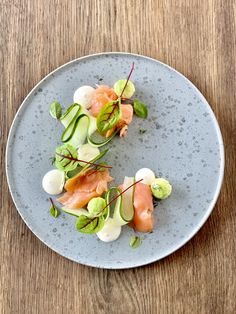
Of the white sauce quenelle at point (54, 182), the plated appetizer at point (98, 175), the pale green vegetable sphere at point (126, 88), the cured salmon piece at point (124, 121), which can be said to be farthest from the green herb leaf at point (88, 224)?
the pale green vegetable sphere at point (126, 88)

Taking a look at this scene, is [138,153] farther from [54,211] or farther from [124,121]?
[54,211]

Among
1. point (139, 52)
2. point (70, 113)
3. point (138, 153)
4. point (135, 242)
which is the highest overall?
point (139, 52)

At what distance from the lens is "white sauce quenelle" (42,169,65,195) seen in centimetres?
142

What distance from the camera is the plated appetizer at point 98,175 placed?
1387 millimetres

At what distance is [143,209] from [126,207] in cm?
5

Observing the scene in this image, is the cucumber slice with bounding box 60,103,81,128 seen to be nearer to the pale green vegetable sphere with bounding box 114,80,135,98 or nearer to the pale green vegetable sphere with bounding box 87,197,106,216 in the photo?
the pale green vegetable sphere with bounding box 114,80,135,98

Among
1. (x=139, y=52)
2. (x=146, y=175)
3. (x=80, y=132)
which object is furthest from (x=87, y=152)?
(x=139, y=52)

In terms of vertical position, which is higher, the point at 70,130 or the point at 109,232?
the point at 70,130

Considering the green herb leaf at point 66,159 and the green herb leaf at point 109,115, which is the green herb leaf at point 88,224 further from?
the green herb leaf at point 109,115

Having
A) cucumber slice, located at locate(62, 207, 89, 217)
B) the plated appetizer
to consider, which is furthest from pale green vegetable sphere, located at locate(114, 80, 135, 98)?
cucumber slice, located at locate(62, 207, 89, 217)

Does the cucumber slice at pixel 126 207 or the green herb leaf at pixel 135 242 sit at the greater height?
the cucumber slice at pixel 126 207

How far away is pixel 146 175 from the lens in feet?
4.66

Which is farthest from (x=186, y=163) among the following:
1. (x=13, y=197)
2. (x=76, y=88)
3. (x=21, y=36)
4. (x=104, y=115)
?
(x=21, y=36)

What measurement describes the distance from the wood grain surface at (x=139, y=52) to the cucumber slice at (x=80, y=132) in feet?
0.66
